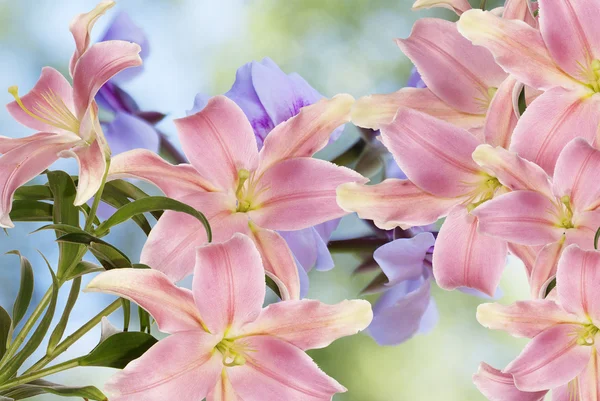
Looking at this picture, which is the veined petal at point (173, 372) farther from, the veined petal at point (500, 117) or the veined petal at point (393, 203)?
the veined petal at point (500, 117)

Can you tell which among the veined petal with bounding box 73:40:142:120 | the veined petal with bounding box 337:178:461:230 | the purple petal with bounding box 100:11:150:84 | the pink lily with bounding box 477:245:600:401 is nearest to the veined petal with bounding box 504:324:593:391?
the pink lily with bounding box 477:245:600:401

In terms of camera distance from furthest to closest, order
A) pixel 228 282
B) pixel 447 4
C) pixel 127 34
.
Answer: pixel 127 34, pixel 447 4, pixel 228 282

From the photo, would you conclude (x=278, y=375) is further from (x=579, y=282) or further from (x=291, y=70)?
(x=291, y=70)

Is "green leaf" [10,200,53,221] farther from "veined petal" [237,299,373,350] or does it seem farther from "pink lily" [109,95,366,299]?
"veined petal" [237,299,373,350]

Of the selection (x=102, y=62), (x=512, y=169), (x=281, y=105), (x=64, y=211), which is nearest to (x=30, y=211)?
(x=64, y=211)

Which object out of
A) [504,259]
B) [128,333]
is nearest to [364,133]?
[504,259]

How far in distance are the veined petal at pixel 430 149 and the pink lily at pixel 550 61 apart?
A: 0.04 m

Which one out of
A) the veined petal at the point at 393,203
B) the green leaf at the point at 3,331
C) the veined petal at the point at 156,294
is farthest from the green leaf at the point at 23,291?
the veined petal at the point at 393,203

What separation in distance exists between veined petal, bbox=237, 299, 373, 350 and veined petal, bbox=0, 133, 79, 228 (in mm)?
174

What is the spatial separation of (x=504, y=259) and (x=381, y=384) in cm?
26

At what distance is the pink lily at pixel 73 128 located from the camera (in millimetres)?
453

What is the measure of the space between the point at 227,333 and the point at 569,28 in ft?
1.02

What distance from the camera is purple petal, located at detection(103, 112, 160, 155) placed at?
65 cm

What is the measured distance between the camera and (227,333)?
0.47 m
